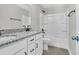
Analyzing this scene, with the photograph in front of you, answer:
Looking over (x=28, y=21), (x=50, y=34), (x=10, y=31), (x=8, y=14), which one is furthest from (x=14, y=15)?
(x=50, y=34)

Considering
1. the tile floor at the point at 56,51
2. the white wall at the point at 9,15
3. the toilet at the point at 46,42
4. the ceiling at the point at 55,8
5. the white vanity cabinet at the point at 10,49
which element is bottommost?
the tile floor at the point at 56,51

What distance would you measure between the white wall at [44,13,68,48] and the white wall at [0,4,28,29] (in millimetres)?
732

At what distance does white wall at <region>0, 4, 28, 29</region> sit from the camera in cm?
166

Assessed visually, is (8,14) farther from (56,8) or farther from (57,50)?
(57,50)

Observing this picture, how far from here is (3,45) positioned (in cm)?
82

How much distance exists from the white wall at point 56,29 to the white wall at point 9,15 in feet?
2.40

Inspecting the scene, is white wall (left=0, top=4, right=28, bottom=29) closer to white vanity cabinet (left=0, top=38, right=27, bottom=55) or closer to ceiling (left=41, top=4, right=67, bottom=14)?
ceiling (left=41, top=4, right=67, bottom=14)

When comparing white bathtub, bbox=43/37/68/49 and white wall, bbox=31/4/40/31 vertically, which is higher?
white wall, bbox=31/4/40/31

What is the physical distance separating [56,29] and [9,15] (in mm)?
1255

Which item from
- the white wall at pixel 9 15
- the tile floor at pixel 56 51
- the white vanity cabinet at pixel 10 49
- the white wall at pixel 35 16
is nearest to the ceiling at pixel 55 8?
the white wall at pixel 35 16

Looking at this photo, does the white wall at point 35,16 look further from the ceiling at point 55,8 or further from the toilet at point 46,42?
the toilet at point 46,42

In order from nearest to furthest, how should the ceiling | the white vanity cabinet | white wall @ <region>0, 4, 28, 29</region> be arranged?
the white vanity cabinet → white wall @ <region>0, 4, 28, 29</region> → the ceiling

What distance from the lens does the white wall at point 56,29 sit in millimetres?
2459

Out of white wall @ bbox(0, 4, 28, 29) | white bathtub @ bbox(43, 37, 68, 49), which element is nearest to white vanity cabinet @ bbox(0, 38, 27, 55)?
white wall @ bbox(0, 4, 28, 29)
